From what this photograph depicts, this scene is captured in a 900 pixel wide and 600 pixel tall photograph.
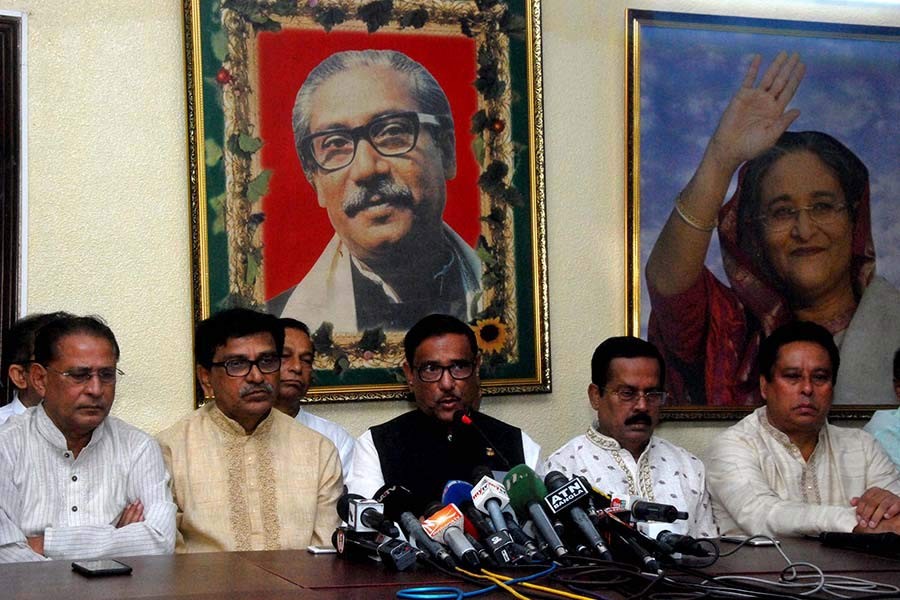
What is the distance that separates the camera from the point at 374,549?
2.74 m

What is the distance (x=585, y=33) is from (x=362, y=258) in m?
1.32

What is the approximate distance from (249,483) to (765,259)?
2385 millimetres

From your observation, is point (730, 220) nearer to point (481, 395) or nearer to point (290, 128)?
point (481, 395)

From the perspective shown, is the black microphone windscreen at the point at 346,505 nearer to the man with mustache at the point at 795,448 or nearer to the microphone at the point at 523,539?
the microphone at the point at 523,539

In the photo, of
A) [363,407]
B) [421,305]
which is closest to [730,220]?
[421,305]

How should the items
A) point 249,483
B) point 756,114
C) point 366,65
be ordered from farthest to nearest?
point 756,114, point 366,65, point 249,483

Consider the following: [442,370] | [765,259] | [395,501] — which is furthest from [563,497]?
[765,259]

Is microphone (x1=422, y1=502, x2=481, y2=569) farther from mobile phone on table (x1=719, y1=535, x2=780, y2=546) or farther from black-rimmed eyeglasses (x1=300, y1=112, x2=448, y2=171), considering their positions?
black-rimmed eyeglasses (x1=300, y1=112, x2=448, y2=171)

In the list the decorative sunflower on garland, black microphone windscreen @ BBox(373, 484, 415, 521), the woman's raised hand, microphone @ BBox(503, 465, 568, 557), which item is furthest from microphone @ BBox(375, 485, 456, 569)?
the woman's raised hand

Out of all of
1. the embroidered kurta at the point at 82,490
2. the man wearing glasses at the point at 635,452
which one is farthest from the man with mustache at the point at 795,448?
the embroidered kurta at the point at 82,490

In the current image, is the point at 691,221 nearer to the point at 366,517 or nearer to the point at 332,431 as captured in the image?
the point at 332,431

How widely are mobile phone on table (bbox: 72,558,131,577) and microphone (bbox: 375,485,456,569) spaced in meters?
0.62

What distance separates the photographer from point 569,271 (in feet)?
15.7

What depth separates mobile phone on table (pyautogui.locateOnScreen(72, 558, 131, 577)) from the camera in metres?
2.60
